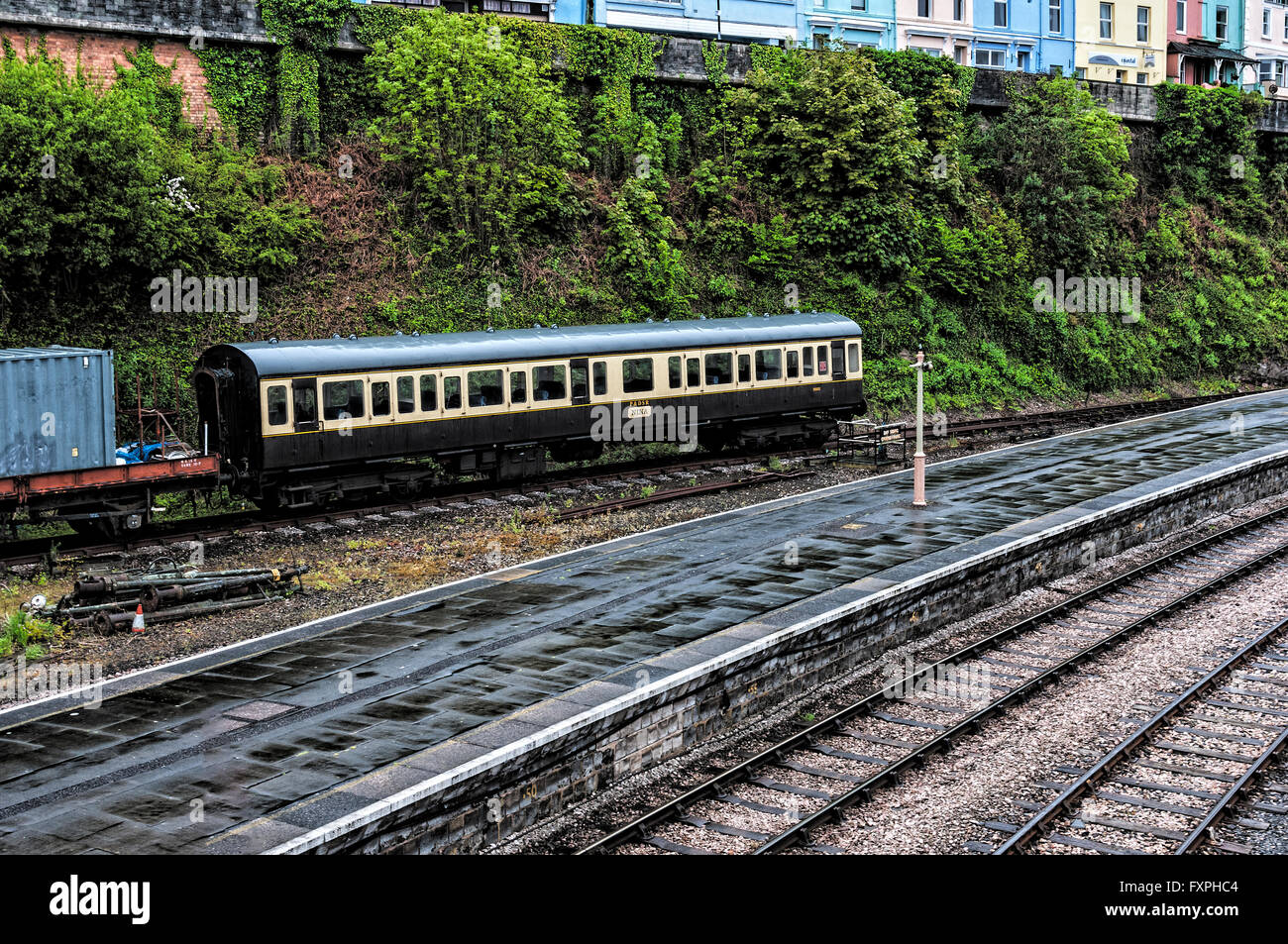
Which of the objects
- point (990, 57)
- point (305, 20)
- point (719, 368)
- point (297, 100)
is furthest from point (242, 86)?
point (990, 57)

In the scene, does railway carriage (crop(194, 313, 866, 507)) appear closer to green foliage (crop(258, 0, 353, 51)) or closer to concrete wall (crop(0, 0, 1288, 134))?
concrete wall (crop(0, 0, 1288, 134))

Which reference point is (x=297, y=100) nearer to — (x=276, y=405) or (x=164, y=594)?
(x=276, y=405)

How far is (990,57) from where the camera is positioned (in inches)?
2254

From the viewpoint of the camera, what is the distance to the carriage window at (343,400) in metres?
24.0

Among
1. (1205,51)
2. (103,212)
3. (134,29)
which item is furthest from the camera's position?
(1205,51)

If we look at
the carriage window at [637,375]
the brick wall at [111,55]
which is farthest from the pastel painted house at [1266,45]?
the brick wall at [111,55]

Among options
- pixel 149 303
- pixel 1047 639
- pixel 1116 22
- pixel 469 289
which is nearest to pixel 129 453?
pixel 149 303

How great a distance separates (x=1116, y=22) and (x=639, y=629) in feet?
183

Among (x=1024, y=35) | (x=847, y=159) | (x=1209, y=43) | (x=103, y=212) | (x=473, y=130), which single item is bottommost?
(x=103, y=212)

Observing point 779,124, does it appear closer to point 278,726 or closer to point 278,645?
point 278,645

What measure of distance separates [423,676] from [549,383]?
13324mm

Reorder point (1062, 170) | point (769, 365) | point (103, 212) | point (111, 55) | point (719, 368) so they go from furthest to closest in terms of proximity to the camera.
Result: point (1062, 170) < point (111, 55) < point (769, 365) < point (719, 368) < point (103, 212)

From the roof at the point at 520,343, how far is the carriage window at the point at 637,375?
0.32 metres

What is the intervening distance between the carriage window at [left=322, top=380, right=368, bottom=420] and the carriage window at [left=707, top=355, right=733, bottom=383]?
364 inches
